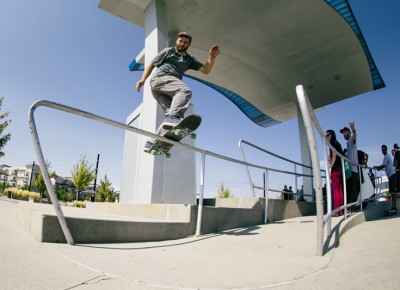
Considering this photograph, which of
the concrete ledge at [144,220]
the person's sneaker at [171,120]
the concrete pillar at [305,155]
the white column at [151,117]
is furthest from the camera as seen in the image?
the concrete pillar at [305,155]

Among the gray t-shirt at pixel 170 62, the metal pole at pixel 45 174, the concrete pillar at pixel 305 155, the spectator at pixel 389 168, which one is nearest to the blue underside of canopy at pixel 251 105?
the concrete pillar at pixel 305 155

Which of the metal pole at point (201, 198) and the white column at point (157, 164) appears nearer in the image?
the metal pole at point (201, 198)

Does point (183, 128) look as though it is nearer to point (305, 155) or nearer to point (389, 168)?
point (389, 168)

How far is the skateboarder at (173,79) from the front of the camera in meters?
3.45

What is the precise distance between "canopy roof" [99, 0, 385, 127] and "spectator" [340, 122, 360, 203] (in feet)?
14.1

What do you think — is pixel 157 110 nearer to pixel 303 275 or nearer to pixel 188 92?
pixel 188 92

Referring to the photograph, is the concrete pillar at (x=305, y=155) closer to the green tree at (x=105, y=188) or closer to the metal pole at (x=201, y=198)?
the metal pole at (x=201, y=198)

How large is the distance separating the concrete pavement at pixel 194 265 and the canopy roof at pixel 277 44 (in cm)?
724

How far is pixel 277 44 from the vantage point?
9.09m

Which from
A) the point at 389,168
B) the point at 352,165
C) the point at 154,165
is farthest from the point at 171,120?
the point at 389,168

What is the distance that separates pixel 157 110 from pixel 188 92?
2999mm

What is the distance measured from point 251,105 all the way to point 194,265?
12.6 m

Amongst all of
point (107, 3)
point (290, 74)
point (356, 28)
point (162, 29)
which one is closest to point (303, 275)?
point (162, 29)

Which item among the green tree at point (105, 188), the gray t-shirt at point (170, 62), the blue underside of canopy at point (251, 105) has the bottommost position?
the green tree at point (105, 188)
